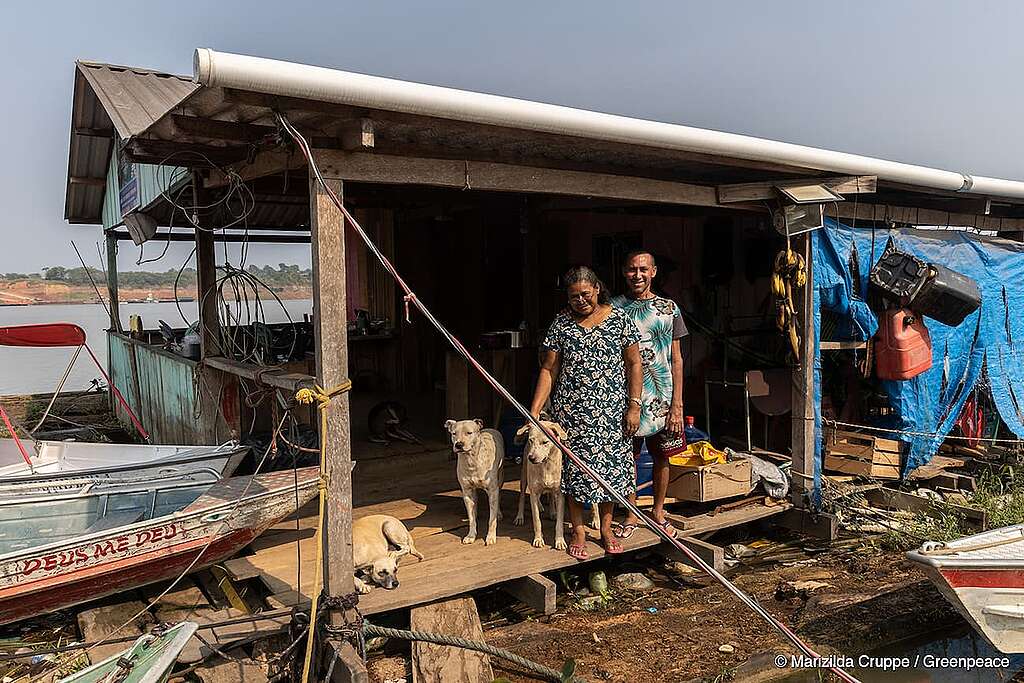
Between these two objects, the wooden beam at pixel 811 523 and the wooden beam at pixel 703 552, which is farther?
the wooden beam at pixel 811 523

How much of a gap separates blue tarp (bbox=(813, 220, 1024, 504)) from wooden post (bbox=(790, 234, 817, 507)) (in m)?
0.07

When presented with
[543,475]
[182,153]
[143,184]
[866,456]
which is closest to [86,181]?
[143,184]

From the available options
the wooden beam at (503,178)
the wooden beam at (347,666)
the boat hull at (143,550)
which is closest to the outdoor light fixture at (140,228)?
the boat hull at (143,550)

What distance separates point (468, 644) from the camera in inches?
156

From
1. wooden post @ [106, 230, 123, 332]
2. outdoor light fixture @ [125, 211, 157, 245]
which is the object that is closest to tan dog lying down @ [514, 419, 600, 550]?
outdoor light fixture @ [125, 211, 157, 245]

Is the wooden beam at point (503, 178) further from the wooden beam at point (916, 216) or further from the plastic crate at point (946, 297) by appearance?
the plastic crate at point (946, 297)

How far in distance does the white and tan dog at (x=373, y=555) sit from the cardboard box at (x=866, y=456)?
423 cm

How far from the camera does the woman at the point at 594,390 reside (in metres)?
4.69

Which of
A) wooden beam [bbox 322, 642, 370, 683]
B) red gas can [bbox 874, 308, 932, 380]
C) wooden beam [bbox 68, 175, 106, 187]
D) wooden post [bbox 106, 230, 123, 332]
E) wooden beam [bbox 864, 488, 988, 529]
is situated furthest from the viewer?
wooden post [bbox 106, 230, 123, 332]

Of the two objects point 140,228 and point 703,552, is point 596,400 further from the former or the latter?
point 140,228

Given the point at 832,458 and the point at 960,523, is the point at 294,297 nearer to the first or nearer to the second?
the point at 832,458

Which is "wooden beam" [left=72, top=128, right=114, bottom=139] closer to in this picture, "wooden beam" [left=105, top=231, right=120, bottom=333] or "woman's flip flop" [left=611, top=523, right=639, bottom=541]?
"wooden beam" [left=105, top=231, right=120, bottom=333]

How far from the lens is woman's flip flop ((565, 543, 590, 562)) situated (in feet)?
15.8

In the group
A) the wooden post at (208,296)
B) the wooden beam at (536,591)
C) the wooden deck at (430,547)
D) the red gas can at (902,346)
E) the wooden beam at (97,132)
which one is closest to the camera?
the wooden deck at (430,547)
